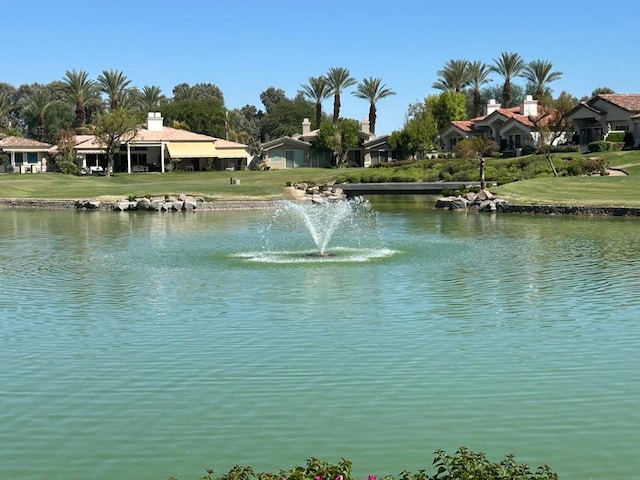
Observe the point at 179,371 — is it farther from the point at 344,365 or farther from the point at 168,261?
the point at 168,261

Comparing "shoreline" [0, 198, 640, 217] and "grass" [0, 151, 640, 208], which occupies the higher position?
"grass" [0, 151, 640, 208]

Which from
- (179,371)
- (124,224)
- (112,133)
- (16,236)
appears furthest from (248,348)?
(112,133)

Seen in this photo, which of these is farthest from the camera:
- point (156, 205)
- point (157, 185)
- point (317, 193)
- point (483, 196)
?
point (157, 185)

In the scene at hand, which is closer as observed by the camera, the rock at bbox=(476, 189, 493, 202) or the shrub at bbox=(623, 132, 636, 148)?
the rock at bbox=(476, 189, 493, 202)

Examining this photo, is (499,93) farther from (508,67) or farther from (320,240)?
(320,240)

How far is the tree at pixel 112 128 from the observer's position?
8900 centimetres

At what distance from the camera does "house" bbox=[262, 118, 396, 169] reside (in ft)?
362

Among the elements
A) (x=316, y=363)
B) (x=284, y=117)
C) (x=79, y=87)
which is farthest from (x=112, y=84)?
(x=316, y=363)

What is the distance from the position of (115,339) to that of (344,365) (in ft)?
15.9

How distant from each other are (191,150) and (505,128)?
33.5m

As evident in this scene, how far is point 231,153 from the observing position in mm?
103000

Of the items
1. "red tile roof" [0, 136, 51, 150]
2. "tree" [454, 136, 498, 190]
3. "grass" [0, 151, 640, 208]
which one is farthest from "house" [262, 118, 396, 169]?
"red tile roof" [0, 136, 51, 150]

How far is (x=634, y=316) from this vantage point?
61.6ft

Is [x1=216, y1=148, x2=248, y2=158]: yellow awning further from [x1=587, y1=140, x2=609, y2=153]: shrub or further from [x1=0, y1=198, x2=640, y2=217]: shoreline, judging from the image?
[x1=587, y1=140, x2=609, y2=153]: shrub
